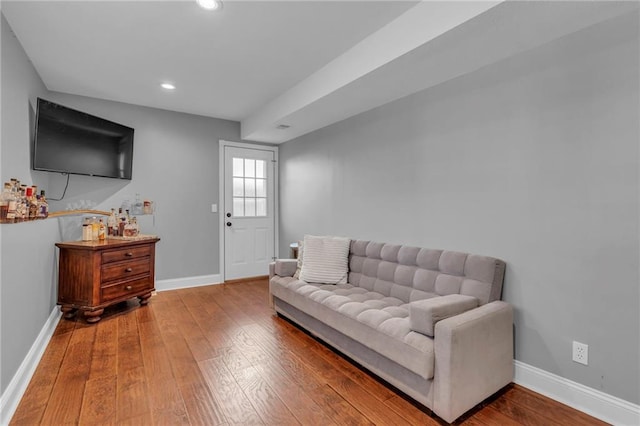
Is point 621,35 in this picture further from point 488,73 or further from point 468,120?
point 468,120

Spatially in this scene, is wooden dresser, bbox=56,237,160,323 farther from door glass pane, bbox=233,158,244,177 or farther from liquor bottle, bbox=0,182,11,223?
door glass pane, bbox=233,158,244,177

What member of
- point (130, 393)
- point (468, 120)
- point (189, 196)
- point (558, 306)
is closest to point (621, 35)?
point (468, 120)

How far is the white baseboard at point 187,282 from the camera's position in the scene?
4.30 m

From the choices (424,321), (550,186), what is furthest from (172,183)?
(550,186)

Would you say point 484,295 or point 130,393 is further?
point 484,295

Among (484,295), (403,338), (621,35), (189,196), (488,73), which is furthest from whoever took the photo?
(189,196)

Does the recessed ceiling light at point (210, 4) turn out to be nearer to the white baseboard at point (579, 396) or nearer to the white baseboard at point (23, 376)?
the white baseboard at point (23, 376)

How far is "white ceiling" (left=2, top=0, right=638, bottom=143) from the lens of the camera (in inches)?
72.9

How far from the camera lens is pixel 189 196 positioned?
4.52m

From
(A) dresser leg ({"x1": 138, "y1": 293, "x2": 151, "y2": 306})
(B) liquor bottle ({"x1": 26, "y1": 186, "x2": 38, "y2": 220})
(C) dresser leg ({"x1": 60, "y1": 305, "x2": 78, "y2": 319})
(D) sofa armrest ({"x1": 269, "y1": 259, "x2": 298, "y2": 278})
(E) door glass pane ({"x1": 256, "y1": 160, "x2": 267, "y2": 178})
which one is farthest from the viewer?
(E) door glass pane ({"x1": 256, "y1": 160, "x2": 267, "y2": 178})

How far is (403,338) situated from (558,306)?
3.26 ft

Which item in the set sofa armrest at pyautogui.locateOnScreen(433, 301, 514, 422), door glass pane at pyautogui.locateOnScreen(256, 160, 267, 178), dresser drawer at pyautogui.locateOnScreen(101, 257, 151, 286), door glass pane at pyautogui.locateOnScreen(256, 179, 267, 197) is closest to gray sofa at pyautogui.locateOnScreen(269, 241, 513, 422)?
sofa armrest at pyautogui.locateOnScreen(433, 301, 514, 422)

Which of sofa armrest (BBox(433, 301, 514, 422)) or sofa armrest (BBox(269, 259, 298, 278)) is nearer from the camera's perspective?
sofa armrest (BBox(433, 301, 514, 422))

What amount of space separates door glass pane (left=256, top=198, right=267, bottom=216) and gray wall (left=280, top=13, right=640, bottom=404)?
2.74m
